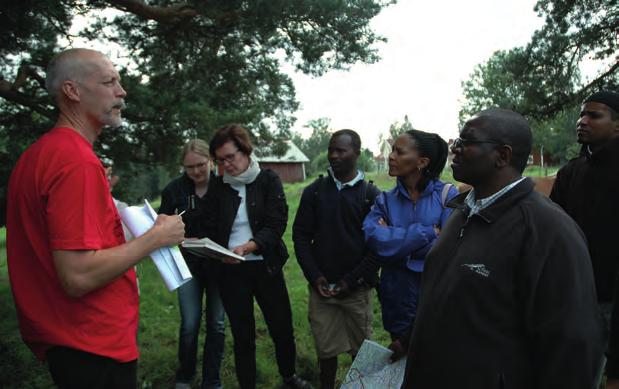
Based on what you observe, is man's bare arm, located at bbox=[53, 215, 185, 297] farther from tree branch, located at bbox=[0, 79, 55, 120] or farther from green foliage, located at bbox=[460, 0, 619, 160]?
green foliage, located at bbox=[460, 0, 619, 160]

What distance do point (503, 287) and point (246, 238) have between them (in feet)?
7.57

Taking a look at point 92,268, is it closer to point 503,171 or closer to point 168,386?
point 503,171

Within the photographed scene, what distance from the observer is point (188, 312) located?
3895 mm

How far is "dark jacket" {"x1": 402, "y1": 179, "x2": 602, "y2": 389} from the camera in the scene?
148cm

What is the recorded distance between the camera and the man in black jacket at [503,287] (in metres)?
1.49

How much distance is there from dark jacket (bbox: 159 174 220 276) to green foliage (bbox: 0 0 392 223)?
184cm

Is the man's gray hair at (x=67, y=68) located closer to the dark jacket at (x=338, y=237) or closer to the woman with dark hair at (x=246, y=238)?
the woman with dark hair at (x=246, y=238)

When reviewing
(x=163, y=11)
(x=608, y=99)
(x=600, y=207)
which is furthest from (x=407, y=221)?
(x=163, y=11)

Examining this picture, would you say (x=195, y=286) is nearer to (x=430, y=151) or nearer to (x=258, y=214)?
(x=258, y=214)

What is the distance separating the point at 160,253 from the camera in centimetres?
205

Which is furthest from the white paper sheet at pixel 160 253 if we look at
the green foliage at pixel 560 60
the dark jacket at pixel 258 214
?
the green foliage at pixel 560 60

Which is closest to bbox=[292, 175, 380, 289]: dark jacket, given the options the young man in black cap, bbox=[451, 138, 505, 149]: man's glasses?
the young man in black cap

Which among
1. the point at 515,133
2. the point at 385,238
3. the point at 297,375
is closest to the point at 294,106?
the point at 297,375

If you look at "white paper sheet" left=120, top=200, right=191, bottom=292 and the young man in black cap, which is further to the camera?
the young man in black cap
